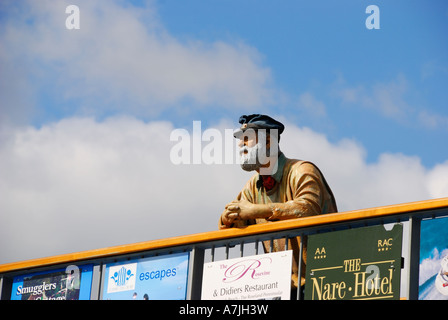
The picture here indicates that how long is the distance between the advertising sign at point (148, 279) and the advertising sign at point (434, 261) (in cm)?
249

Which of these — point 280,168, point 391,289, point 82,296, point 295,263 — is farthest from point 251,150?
point 391,289

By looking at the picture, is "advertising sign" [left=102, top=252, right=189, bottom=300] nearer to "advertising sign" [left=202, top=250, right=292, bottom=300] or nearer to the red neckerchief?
"advertising sign" [left=202, top=250, right=292, bottom=300]

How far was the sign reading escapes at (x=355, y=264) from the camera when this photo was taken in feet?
33.8

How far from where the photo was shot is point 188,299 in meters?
11.4

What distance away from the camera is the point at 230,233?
452 inches

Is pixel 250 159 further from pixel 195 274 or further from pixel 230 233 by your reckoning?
pixel 195 274

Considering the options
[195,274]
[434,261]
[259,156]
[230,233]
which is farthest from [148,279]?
[434,261]

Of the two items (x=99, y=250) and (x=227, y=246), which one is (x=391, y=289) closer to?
(x=227, y=246)

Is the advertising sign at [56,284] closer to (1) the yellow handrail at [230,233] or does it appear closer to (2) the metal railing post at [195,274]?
(1) the yellow handrail at [230,233]

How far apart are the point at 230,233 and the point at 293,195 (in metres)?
1.28

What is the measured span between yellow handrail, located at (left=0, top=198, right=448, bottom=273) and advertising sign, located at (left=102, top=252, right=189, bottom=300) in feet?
0.43

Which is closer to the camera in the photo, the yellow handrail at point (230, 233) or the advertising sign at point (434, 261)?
the advertising sign at point (434, 261)

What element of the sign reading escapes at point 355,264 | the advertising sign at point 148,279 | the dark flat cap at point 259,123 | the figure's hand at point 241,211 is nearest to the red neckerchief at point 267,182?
the dark flat cap at point 259,123

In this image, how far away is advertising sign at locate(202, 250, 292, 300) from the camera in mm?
10953
